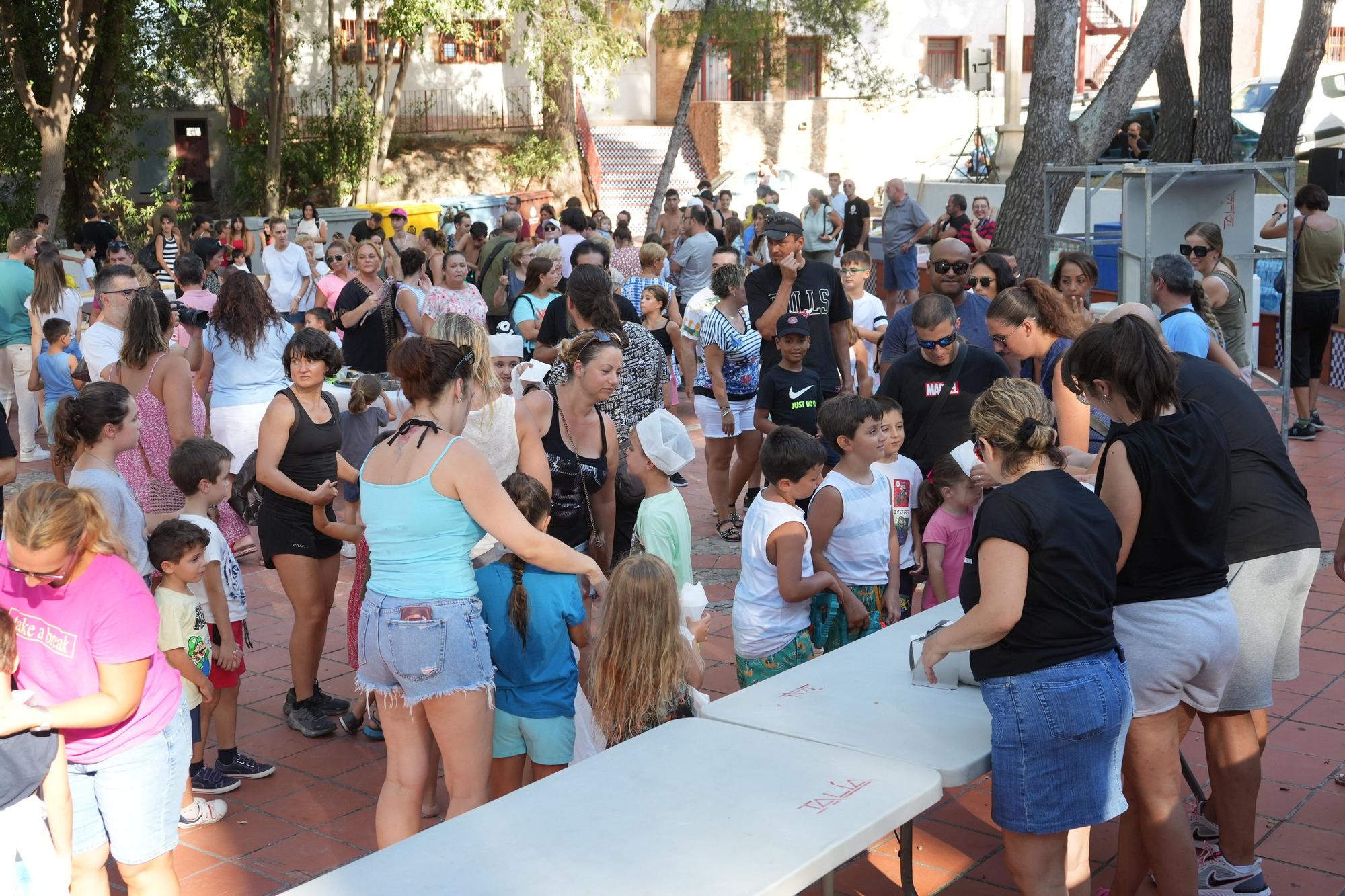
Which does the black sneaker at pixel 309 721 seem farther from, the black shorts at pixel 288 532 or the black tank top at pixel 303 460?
the black tank top at pixel 303 460

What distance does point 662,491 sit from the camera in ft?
14.3

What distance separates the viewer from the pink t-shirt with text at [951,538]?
461 centimetres

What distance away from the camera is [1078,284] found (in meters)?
5.95

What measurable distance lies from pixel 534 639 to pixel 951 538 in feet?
5.82

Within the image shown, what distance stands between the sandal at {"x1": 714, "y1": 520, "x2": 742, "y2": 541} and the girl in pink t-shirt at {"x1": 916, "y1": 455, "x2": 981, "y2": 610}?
2838 mm

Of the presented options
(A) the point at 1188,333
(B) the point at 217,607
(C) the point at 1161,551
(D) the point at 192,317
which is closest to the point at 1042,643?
(C) the point at 1161,551

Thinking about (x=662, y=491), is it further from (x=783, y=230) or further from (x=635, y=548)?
(x=783, y=230)

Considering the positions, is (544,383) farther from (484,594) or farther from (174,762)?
(174,762)

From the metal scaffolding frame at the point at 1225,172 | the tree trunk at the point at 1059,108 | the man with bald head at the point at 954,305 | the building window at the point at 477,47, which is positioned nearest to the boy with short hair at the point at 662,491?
the man with bald head at the point at 954,305

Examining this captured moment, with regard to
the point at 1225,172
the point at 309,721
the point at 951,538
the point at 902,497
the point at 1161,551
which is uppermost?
the point at 1225,172

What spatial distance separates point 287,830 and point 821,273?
164 inches

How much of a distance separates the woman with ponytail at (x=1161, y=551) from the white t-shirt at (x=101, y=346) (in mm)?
5683

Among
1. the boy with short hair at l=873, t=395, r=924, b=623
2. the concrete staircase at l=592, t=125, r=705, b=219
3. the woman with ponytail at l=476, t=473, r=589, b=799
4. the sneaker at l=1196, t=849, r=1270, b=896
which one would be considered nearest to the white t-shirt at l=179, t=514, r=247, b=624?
the woman with ponytail at l=476, t=473, r=589, b=799

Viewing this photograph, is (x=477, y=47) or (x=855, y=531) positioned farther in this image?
(x=477, y=47)
